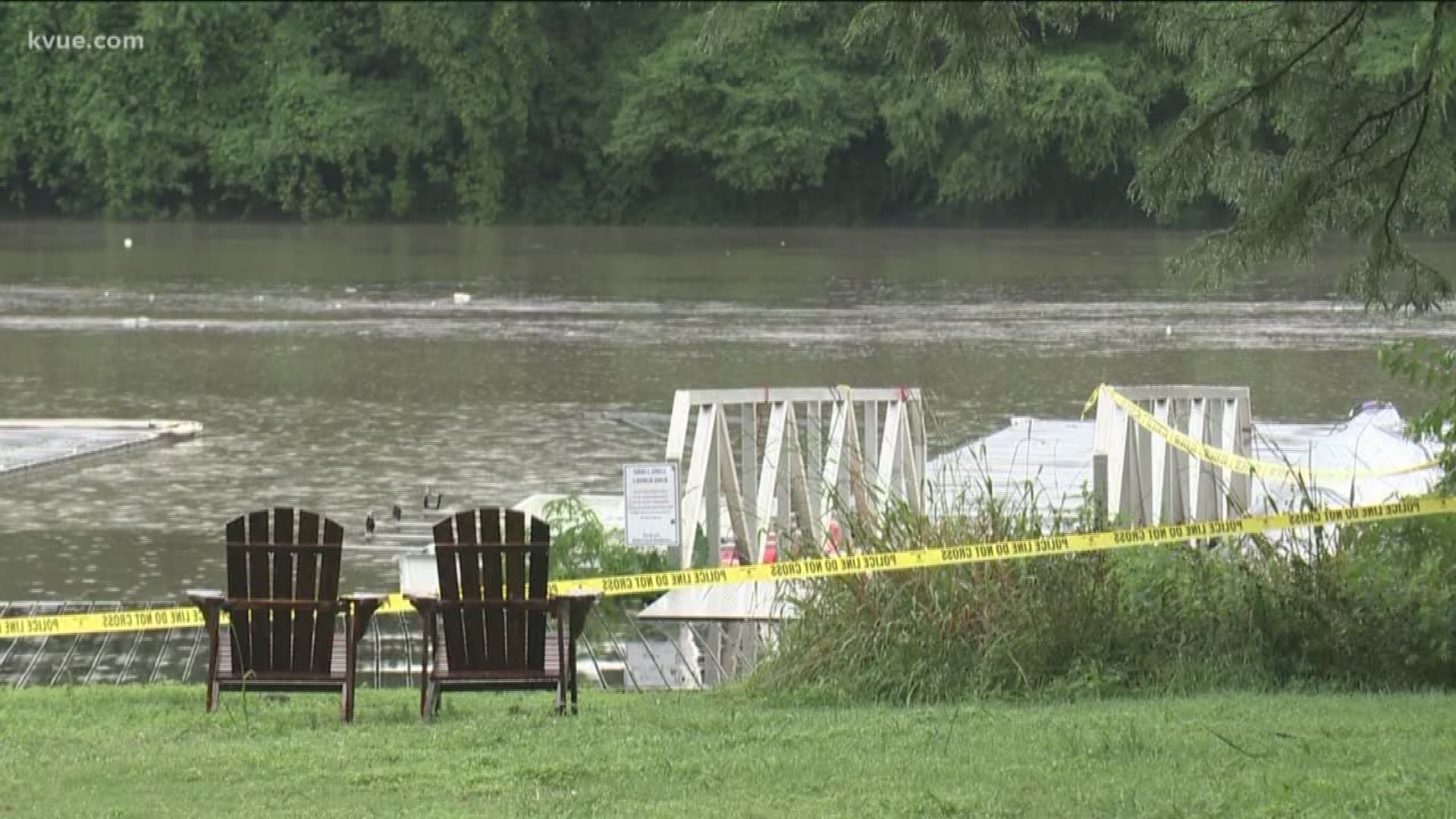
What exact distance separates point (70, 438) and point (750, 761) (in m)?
13.9

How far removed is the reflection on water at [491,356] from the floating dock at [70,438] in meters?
0.29

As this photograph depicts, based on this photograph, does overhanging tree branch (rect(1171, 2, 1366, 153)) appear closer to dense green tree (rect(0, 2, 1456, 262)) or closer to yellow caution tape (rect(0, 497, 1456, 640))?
yellow caution tape (rect(0, 497, 1456, 640))

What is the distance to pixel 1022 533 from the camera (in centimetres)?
1037

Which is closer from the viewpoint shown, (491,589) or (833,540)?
(491,589)

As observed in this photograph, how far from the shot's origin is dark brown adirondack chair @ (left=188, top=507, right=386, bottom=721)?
8914 mm

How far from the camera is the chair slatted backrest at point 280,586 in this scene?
893 cm

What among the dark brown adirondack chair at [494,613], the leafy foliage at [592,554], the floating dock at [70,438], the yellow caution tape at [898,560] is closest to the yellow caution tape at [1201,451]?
the leafy foliage at [592,554]

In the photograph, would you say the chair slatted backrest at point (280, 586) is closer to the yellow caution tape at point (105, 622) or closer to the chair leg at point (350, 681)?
the chair leg at point (350, 681)

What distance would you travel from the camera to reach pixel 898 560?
10.1m

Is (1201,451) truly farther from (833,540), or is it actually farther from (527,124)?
(527,124)

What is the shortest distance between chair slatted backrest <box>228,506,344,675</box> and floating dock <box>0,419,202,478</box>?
10016 mm

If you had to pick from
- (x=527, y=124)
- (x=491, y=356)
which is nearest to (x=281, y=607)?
(x=491, y=356)

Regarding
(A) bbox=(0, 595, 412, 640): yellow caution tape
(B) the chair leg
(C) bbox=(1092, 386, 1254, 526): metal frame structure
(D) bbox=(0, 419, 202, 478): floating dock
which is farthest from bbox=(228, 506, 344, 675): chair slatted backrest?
(D) bbox=(0, 419, 202, 478): floating dock

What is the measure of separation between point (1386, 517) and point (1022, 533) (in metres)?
1.71
